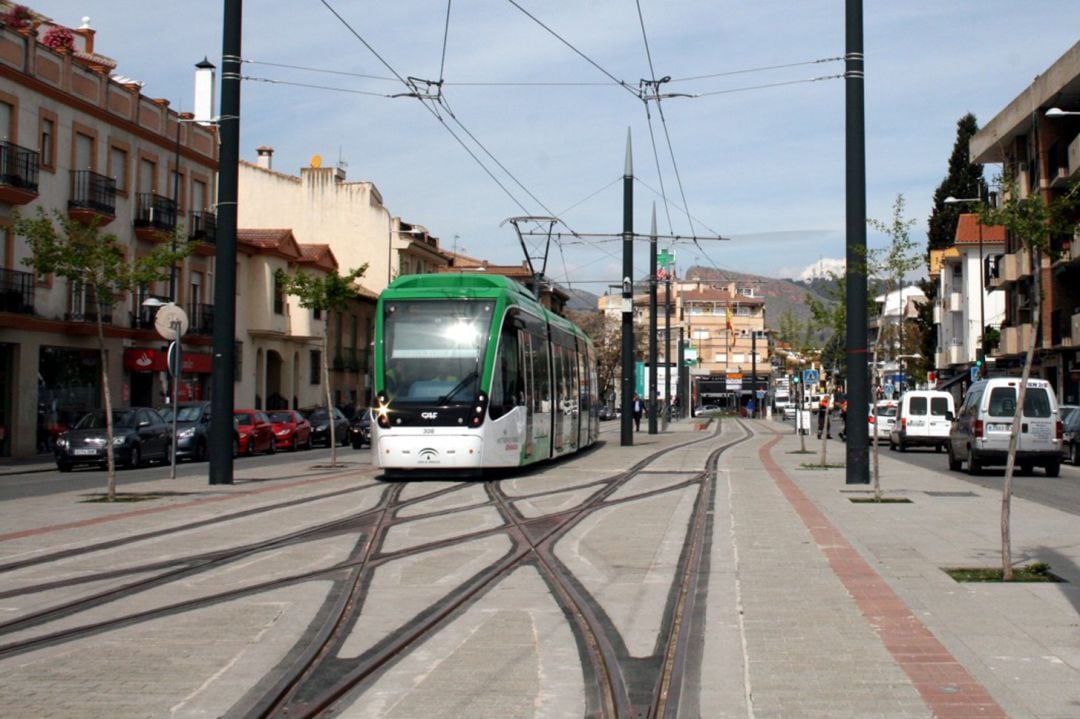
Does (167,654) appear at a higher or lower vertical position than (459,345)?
lower

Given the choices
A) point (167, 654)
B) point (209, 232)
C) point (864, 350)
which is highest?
point (209, 232)

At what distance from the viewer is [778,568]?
11.1 metres

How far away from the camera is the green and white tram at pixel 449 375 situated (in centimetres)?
2128

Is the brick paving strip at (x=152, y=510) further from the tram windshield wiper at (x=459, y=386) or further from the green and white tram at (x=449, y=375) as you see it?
the tram windshield wiper at (x=459, y=386)

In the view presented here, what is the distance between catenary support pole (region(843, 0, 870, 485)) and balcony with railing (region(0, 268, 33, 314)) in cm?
2524

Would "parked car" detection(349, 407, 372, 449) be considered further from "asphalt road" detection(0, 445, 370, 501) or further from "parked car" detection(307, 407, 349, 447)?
"asphalt road" detection(0, 445, 370, 501)

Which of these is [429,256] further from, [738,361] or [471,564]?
[738,361]

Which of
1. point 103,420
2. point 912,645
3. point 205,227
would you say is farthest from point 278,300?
point 912,645

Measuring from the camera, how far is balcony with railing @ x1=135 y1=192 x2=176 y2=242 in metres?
43.9

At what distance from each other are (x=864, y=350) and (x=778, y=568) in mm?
10150

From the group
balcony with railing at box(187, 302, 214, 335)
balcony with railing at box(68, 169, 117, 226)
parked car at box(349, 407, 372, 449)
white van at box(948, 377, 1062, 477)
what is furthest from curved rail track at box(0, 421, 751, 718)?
balcony with railing at box(187, 302, 214, 335)

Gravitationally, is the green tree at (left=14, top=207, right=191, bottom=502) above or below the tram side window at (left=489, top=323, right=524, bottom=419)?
above

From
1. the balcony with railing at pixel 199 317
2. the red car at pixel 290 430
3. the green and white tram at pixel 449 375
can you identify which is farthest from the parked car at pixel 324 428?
the green and white tram at pixel 449 375

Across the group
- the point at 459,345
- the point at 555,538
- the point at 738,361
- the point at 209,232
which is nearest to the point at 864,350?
the point at 459,345
